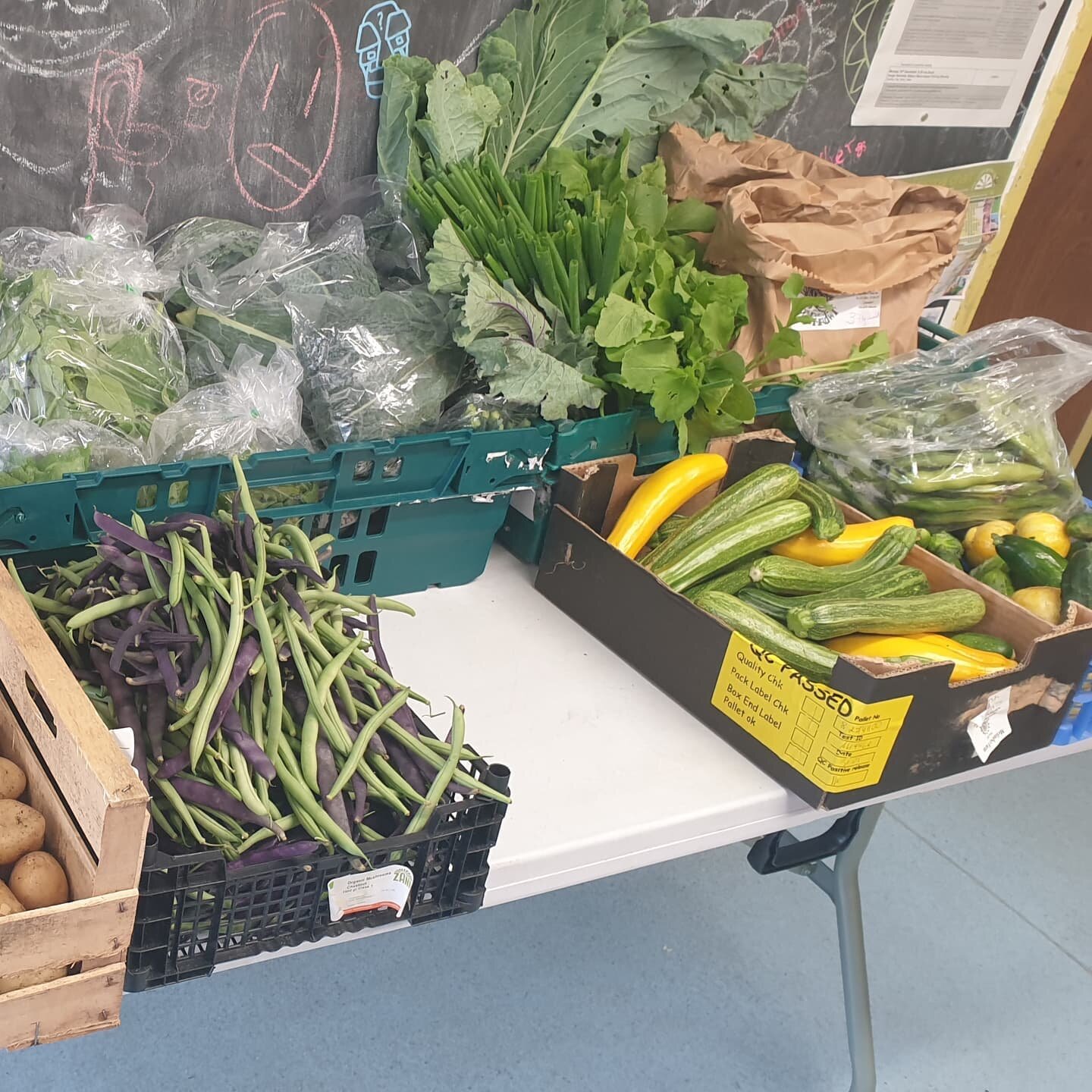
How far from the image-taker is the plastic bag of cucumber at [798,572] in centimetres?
143

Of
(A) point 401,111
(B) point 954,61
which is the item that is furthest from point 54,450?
(B) point 954,61

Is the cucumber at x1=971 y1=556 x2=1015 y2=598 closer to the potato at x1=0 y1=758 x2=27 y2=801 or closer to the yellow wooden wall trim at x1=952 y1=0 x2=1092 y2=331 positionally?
the potato at x1=0 y1=758 x2=27 y2=801

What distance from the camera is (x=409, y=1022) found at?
200 centimetres

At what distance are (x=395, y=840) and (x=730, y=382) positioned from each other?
0.86m

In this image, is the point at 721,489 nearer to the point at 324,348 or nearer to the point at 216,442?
the point at 324,348

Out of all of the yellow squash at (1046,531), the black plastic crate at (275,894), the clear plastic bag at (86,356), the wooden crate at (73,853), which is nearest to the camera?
the wooden crate at (73,853)

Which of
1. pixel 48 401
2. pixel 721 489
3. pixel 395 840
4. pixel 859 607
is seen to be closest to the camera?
pixel 395 840

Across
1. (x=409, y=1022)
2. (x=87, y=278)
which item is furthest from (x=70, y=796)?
(x=409, y=1022)

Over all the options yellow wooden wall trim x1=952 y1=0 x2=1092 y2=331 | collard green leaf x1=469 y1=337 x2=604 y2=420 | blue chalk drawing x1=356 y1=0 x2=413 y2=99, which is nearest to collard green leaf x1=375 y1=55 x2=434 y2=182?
blue chalk drawing x1=356 y1=0 x2=413 y2=99

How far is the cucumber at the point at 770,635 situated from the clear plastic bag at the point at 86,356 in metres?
0.73

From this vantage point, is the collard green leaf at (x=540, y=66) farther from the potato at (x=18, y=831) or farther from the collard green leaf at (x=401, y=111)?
the potato at (x=18, y=831)

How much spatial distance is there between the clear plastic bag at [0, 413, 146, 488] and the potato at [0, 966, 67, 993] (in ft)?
1.70

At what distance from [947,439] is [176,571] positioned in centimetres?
124

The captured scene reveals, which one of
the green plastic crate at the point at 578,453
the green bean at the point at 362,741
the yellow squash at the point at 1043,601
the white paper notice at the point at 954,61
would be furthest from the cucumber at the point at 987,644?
the white paper notice at the point at 954,61
